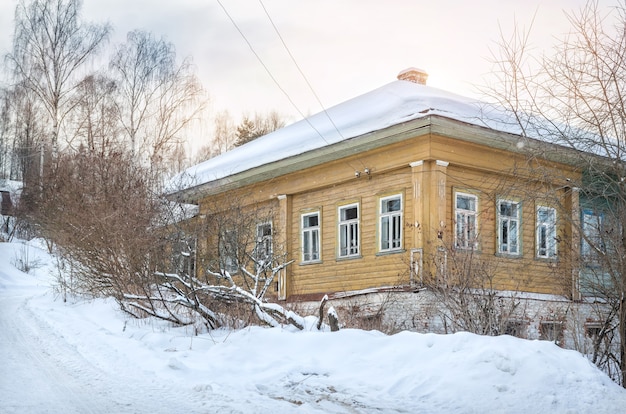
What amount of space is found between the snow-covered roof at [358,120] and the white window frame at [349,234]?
64.5 inches

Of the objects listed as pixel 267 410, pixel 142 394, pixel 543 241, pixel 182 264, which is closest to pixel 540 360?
pixel 267 410

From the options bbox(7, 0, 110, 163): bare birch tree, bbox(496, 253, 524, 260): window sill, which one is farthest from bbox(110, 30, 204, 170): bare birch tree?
bbox(496, 253, 524, 260): window sill

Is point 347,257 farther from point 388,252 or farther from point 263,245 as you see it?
point 263,245

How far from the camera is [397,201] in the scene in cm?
1463

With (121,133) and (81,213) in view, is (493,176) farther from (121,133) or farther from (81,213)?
(121,133)

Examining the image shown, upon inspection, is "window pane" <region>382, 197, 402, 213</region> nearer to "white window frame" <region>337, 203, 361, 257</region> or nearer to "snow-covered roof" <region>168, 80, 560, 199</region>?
"white window frame" <region>337, 203, 361, 257</region>


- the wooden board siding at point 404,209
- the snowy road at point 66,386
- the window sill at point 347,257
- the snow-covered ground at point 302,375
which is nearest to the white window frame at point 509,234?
the wooden board siding at point 404,209

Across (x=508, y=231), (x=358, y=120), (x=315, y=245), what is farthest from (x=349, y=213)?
(x=508, y=231)

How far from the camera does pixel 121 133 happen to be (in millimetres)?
32812

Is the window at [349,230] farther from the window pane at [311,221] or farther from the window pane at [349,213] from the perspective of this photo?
the window pane at [311,221]

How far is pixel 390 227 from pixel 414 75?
568cm

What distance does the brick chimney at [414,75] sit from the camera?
61.0ft

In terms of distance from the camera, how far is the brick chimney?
732 inches

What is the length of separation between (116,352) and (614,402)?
221 inches
